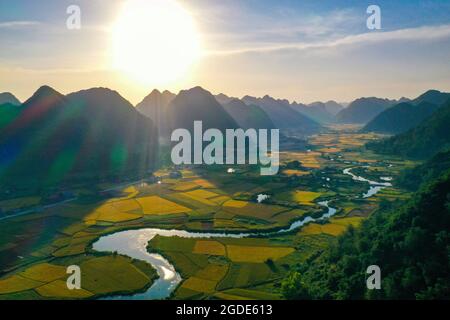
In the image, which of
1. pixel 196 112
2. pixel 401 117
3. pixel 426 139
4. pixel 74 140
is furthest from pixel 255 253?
pixel 401 117

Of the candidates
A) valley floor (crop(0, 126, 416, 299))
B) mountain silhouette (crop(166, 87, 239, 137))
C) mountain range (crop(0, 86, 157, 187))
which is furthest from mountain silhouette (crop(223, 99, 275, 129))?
valley floor (crop(0, 126, 416, 299))

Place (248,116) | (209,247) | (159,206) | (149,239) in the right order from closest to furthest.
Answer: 1. (209,247)
2. (149,239)
3. (159,206)
4. (248,116)

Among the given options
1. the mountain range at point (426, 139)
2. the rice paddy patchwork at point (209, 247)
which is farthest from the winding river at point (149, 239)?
the mountain range at point (426, 139)

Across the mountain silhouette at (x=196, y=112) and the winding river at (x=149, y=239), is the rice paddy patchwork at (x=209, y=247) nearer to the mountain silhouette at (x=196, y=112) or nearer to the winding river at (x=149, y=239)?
the winding river at (x=149, y=239)

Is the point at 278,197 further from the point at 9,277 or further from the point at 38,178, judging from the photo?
the point at 38,178

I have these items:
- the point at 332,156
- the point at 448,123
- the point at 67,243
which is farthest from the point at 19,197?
the point at 448,123

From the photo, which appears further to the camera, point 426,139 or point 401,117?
point 401,117

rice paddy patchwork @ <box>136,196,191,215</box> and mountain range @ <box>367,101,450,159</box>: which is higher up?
mountain range @ <box>367,101,450,159</box>

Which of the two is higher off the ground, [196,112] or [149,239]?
[196,112]

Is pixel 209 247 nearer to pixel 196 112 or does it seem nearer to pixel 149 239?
pixel 149 239

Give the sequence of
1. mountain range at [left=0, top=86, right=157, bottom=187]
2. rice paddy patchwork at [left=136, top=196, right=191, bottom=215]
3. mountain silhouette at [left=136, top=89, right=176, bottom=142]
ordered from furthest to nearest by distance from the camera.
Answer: mountain silhouette at [left=136, top=89, right=176, bottom=142]
mountain range at [left=0, top=86, right=157, bottom=187]
rice paddy patchwork at [left=136, top=196, right=191, bottom=215]

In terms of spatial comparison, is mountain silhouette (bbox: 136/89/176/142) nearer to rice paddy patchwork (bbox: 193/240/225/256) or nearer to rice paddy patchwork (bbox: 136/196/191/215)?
rice paddy patchwork (bbox: 136/196/191/215)
